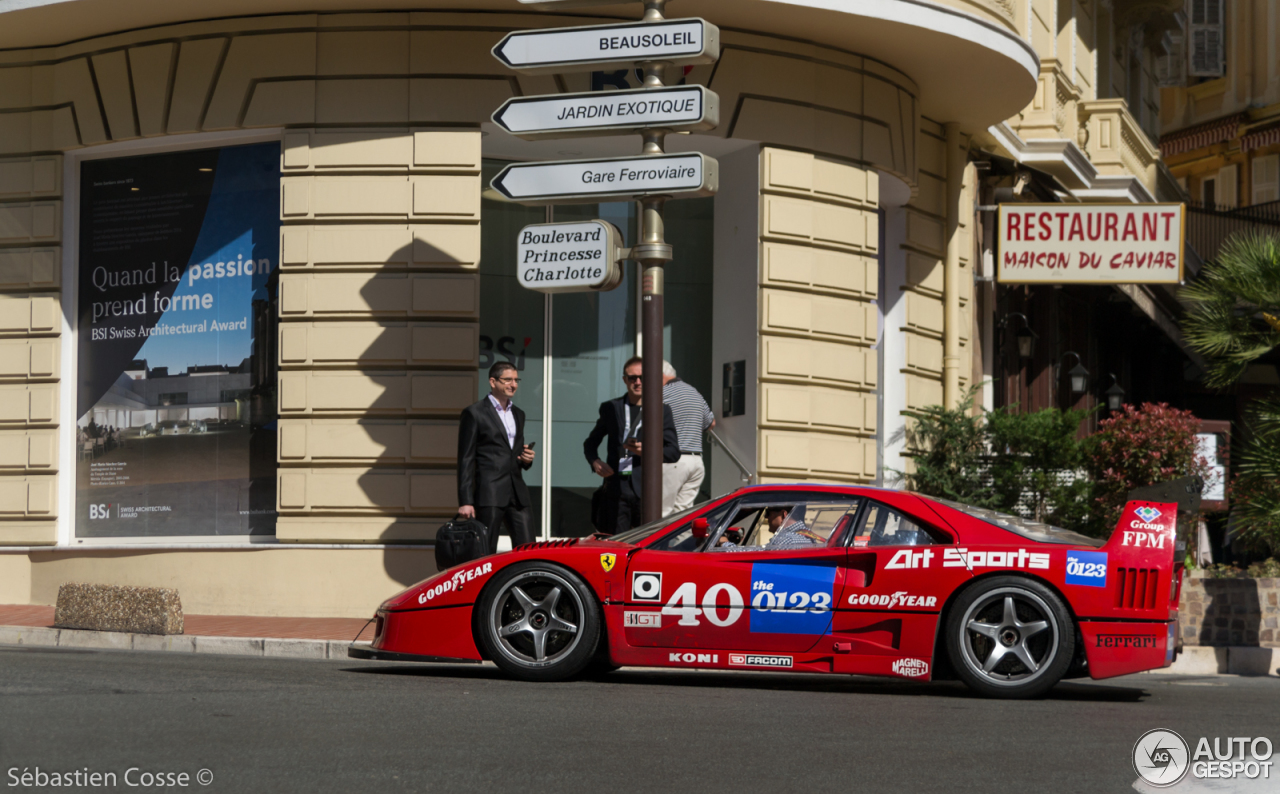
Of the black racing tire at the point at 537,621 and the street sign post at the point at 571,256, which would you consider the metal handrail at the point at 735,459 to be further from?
the black racing tire at the point at 537,621

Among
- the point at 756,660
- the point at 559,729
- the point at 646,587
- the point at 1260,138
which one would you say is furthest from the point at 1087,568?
the point at 1260,138

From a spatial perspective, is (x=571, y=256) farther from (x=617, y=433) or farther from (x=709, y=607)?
(x=709, y=607)

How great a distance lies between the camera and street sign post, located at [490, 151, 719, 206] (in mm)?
10078

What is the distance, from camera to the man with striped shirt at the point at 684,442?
37.4 ft

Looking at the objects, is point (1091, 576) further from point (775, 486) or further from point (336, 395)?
point (336, 395)

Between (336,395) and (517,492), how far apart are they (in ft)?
7.66

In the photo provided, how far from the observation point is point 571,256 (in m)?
10.5

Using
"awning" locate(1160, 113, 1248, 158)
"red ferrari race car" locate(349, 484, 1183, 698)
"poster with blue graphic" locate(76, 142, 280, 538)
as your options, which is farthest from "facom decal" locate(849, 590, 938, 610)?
"awning" locate(1160, 113, 1248, 158)

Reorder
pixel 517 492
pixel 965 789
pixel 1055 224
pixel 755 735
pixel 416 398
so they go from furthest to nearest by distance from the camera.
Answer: pixel 1055 224 < pixel 416 398 < pixel 517 492 < pixel 755 735 < pixel 965 789

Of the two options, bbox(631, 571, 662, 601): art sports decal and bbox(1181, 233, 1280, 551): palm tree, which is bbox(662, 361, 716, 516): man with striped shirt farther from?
bbox(1181, 233, 1280, 551): palm tree

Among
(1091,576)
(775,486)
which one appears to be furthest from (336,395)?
(1091,576)

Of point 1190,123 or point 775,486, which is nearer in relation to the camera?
point 775,486

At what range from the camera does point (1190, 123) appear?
41094 mm

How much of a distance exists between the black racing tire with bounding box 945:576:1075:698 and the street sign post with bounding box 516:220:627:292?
3.74 metres
